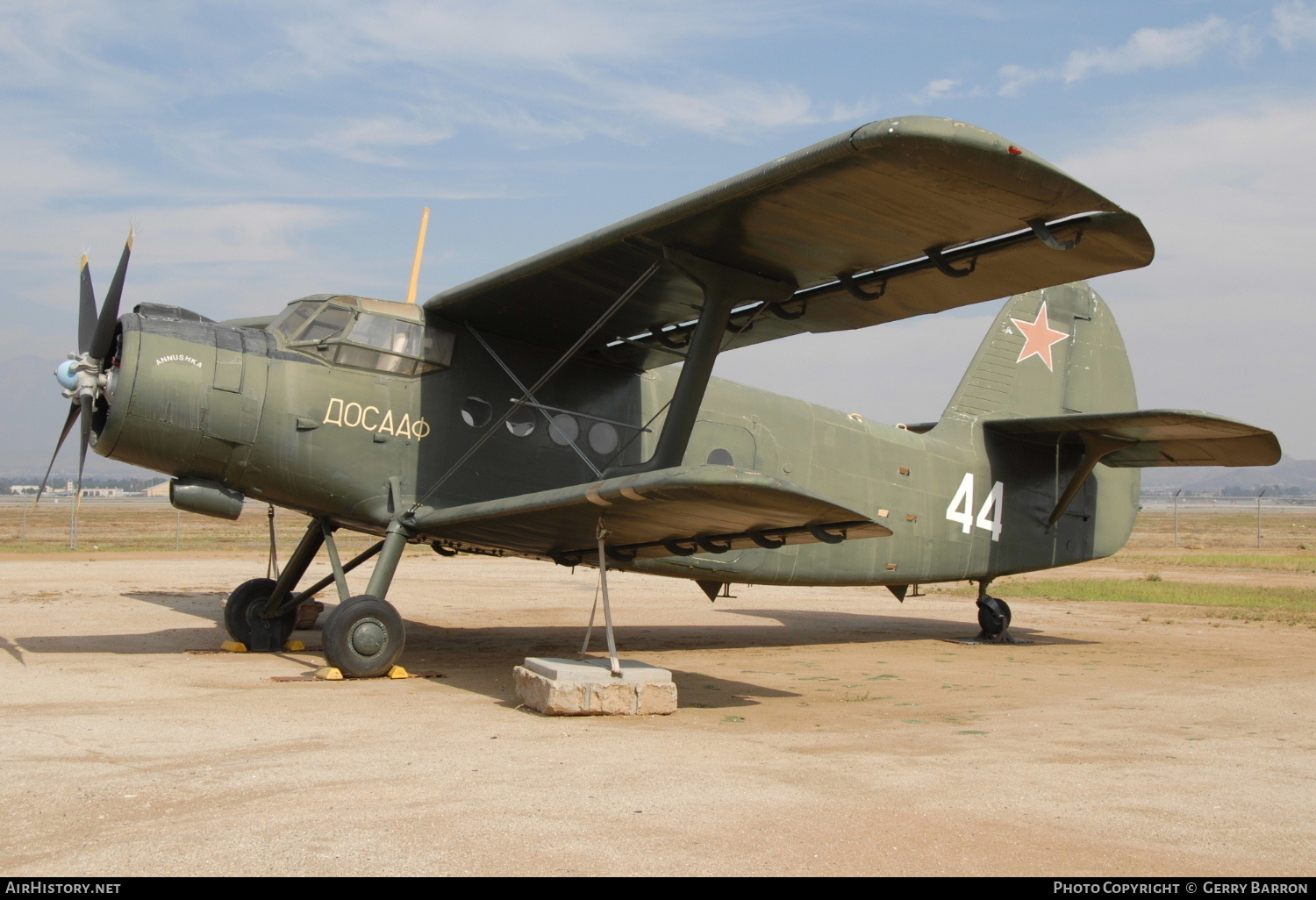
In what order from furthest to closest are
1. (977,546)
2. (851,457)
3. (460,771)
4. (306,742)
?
(977,546)
(851,457)
(306,742)
(460,771)

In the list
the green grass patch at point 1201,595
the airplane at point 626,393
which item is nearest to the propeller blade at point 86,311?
the airplane at point 626,393

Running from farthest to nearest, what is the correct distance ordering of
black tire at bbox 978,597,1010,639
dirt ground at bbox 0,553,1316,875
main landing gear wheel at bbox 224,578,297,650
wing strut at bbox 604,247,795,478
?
black tire at bbox 978,597,1010,639 < main landing gear wheel at bbox 224,578,297,650 < wing strut at bbox 604,247,795,478 < dirt ground at bbox 0,553,1316,875

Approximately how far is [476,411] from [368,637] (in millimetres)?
2443

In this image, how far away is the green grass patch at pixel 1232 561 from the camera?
93.6 ft

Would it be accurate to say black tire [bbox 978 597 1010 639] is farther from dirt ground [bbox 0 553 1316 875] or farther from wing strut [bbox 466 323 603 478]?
wing strut [bbox 466 323 603 478]

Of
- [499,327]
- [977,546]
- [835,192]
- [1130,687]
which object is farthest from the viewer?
[977,546]

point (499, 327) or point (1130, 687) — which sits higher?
point (499, 327)

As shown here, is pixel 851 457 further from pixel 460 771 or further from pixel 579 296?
pixel 460 771

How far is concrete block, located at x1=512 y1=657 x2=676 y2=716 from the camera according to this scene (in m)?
7.08

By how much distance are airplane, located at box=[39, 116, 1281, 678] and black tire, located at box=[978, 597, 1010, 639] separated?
1497 millimetres

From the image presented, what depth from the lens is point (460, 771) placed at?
5215mm

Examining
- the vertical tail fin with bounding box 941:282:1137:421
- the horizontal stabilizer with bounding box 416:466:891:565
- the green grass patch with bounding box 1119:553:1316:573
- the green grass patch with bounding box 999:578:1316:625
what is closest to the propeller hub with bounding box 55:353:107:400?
the horizontal stabilizer with bounding box 416:466:891:565

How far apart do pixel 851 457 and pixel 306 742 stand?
777 cm

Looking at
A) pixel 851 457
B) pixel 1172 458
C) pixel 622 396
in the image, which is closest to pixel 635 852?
pixel 622 396
